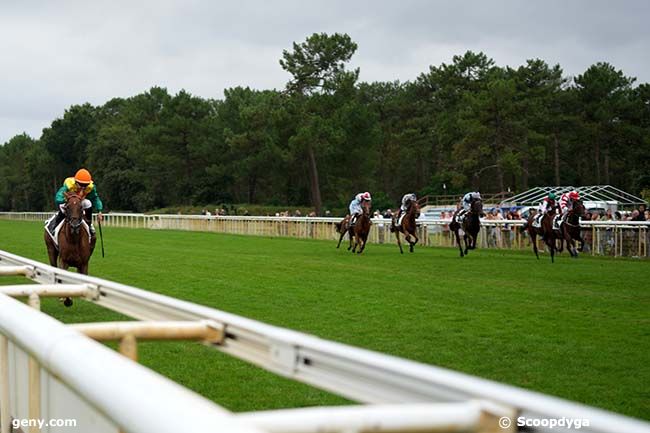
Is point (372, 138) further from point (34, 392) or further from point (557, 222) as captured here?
point (34, 392)

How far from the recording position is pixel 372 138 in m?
56.9

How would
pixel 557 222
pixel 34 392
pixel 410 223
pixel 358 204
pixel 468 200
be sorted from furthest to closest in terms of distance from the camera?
pixel 358 204, pixel 410 223, pixel 468 200, pixel 557 222, pixel 34 392

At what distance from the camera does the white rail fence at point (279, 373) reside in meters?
1.49

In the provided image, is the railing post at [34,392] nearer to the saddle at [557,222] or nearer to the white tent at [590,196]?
the saddle at [557,222]

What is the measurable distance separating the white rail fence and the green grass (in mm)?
2678

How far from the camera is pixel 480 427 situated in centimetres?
158

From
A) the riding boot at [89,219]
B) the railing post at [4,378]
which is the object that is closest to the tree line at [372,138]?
the riding boot at [89,219]

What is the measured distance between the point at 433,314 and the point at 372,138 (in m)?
47.1

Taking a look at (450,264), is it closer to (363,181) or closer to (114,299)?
(114,299)

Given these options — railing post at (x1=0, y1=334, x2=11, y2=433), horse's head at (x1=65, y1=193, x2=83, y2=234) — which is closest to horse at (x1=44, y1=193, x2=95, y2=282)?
horse's head at (x1=65, y1=193, x2=83, y2=234)

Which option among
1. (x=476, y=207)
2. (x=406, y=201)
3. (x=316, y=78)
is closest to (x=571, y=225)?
(x=476, y=207)

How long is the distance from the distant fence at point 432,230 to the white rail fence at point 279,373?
21.5 m

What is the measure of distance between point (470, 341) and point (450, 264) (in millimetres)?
11329

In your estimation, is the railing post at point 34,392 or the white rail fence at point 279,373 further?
the railing post at point 34,392
